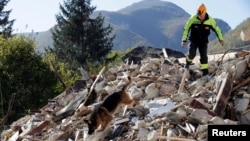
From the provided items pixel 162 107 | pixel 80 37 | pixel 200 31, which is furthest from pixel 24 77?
pixel 162 107

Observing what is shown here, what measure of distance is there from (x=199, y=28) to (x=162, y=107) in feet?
7.88

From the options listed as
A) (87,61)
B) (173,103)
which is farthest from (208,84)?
(87,61)

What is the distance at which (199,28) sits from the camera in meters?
9.82

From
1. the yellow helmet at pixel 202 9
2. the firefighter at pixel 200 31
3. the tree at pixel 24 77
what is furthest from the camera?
the tree at pixel 24 77

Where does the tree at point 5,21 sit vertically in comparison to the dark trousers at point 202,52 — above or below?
above

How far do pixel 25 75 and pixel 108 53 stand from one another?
480 inches

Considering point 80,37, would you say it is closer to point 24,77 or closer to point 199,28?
point 24,77

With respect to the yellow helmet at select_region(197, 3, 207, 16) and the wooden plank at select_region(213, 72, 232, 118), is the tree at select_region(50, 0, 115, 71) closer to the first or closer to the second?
the yellow helmet at select_region(197, 3, 207, 16)

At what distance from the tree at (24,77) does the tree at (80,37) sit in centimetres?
939

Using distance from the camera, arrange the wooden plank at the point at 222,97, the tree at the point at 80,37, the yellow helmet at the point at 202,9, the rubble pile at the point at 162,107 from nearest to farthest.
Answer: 1. the rubble pile at the point at 162,107
2. the wooden plank at the point at 222,97
3. the yellow helmet at the point at 202,9
4. the tree at the point at 80,37

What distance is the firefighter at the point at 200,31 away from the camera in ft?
31.9

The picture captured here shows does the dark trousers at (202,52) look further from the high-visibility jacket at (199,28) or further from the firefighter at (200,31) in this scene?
the high-visibility jacket at (199,28)

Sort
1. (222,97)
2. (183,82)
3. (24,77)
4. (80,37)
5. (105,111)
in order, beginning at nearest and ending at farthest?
1. (222,97)
2. (105,111)
3. (183,82)
4. (24,77)
5. (80,37)

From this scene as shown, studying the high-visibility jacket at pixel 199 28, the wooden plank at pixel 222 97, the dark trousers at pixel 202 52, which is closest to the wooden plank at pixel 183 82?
the dark trousers at pixel 202 52
